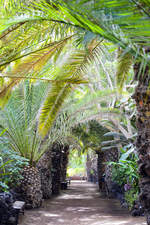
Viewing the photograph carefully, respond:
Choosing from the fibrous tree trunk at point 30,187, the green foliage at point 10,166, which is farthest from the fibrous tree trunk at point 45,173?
the green foliage at point 10,166

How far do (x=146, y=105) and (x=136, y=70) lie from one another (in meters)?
0.51

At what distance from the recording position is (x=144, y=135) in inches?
141

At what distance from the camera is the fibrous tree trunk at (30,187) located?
8453 mm

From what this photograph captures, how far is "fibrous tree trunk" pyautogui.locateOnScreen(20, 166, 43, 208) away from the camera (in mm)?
8453

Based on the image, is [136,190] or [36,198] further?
[36,198]

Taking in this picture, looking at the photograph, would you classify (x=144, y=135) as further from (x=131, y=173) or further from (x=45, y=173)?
(x=45, y=173)

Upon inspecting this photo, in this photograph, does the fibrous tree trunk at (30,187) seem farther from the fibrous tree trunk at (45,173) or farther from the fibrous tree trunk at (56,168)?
the fibrous tree trunk at (56,168)

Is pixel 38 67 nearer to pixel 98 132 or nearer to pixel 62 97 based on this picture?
pixel 62 97

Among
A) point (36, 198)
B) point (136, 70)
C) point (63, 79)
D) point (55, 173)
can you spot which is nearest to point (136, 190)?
point (36, 198)

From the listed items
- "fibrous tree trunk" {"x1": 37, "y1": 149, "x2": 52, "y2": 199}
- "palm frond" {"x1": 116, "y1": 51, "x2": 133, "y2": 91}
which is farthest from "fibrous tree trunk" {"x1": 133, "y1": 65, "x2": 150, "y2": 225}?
"fibrous tree trunk" {"x1": 37, "y1": 149, "x2": 52, "y2": 199}

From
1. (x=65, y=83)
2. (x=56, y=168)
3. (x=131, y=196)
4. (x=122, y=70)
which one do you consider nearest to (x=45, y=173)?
(x=56, y=168)

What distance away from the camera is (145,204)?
3557 mm

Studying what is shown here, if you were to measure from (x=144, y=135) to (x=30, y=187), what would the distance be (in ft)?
19.7

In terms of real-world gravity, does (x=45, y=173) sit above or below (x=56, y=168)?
below
